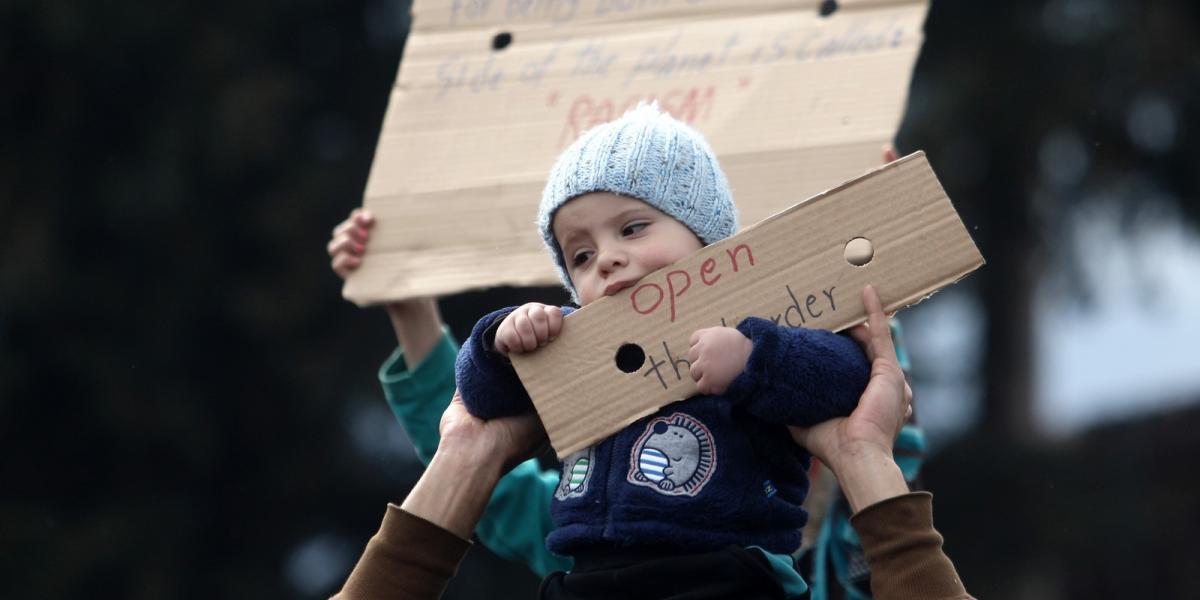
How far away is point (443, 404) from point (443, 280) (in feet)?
0.54

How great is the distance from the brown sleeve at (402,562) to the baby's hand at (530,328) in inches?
7.1

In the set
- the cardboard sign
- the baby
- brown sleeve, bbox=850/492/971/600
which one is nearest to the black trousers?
the baby

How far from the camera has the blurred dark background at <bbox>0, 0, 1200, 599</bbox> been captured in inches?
240

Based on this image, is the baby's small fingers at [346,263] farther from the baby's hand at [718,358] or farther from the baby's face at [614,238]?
the baby's hand at [718,358]

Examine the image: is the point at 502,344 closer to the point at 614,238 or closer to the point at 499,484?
the point at 614,238

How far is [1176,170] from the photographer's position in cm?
655

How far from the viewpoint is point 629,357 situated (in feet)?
5.24

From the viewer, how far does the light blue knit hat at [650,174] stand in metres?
1.66

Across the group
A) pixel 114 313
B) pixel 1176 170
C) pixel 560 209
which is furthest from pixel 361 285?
pixel 1176 170

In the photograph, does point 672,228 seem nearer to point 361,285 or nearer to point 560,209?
point 560,209

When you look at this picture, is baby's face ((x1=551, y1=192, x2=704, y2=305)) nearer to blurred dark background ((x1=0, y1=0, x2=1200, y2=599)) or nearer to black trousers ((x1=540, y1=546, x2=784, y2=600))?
black trousers ((x1=540, y1=546, x2=784, y2=600))

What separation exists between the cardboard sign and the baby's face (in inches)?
16.4

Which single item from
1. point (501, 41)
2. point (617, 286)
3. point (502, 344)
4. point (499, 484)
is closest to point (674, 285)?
point (617, 286)

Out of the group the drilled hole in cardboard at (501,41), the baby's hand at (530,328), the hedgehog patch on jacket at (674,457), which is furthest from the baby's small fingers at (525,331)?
the drilled hole in cardboard at (501,41)
